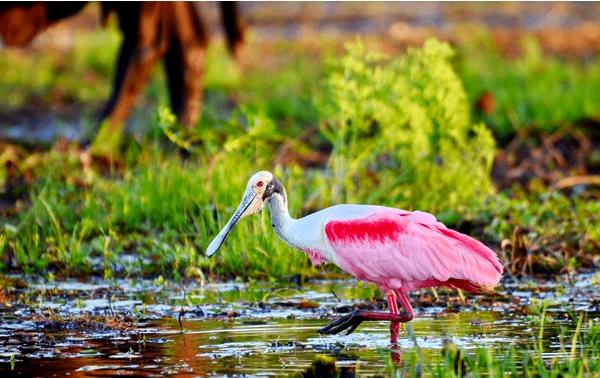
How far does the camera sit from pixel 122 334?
640 cm

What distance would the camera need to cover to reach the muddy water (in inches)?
225

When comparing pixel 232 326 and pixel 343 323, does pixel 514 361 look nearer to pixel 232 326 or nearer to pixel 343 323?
pixel 343 323

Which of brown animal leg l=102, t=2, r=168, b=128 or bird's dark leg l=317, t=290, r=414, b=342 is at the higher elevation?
brown animal leg l=102, t=2, r=168, b=128

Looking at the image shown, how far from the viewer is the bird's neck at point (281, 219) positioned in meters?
6.52

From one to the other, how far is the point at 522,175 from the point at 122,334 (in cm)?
511

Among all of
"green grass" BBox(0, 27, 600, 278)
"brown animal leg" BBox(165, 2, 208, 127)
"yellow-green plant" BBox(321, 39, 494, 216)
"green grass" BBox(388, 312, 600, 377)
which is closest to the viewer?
"green grass" BBox(388, 312, 600, 377)

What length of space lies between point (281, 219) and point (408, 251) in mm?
625

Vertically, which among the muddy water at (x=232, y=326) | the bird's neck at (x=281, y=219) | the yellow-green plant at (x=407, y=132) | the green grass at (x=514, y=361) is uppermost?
the yellow-green plant at (x=407, y=132)

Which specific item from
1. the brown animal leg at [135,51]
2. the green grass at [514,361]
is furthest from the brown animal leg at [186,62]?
the green grass at [514,361]

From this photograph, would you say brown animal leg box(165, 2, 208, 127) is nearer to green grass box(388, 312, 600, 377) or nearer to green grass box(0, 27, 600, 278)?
green grass box(0, 27, 600, 278)

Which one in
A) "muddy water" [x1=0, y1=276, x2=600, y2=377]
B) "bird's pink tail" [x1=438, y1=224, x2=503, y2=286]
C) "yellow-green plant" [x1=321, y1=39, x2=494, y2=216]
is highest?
"yellow-green plant" [x1=321, y1=39, x2=494, y2=216]

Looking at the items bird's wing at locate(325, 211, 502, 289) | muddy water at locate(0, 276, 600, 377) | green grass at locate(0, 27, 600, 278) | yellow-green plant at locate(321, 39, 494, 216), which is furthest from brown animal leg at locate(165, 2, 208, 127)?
bird's wing at locate(325, 211, 502, 289)

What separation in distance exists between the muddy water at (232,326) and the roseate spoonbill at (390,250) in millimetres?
191

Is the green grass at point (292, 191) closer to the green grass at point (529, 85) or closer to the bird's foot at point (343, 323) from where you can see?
the bird's foot at point (343, 323)
